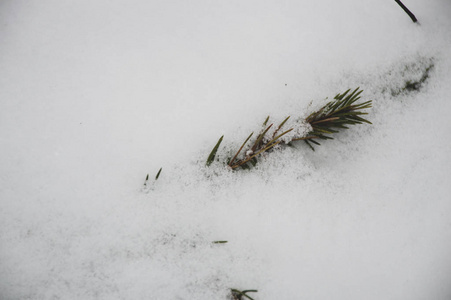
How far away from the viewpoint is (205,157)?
101 centimetres

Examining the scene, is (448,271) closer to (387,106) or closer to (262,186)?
Answer: (387,106)

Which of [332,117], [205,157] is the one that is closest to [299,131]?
[332,117]

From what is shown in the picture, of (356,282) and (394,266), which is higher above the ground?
(394,266)

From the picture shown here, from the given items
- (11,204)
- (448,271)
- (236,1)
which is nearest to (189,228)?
(11,204)

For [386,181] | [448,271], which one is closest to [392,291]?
[448,271]

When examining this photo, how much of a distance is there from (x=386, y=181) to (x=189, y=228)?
2.93 feet

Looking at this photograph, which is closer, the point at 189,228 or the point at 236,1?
the point at 189,228

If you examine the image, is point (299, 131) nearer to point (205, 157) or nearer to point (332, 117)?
point (332, 117)

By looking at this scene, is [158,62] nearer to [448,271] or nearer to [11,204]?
[11,204]

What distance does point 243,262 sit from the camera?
38.8 inches

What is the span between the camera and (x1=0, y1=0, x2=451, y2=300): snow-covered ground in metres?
0.96

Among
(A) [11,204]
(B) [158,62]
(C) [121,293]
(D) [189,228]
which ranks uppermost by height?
(B) [158,62]

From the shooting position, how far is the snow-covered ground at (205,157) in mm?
955

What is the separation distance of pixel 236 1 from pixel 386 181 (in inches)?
42.5
